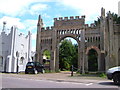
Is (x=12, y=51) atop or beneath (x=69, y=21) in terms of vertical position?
beneath

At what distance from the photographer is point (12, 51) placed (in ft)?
97.5

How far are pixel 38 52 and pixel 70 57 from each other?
21.2 meters

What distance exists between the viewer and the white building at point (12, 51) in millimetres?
Answer: 29484

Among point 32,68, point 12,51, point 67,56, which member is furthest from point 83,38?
point 67,56

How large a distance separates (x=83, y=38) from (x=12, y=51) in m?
12.9

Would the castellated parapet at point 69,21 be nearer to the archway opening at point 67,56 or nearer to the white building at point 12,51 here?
the white building at point 12,51

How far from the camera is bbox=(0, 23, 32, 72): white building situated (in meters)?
29.5

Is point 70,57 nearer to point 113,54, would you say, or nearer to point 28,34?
point 28,34

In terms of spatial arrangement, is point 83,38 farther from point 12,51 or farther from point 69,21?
point 12,51

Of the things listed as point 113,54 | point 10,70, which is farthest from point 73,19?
point 10,70

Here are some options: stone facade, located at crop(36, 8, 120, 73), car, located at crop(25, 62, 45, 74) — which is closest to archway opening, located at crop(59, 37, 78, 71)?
stone facade, located at crop(36, 8, 120, 73)

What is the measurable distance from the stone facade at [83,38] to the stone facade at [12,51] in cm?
353

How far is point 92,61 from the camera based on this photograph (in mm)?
40875

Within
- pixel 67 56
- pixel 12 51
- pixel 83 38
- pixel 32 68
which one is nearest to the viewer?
pixel 32 68
